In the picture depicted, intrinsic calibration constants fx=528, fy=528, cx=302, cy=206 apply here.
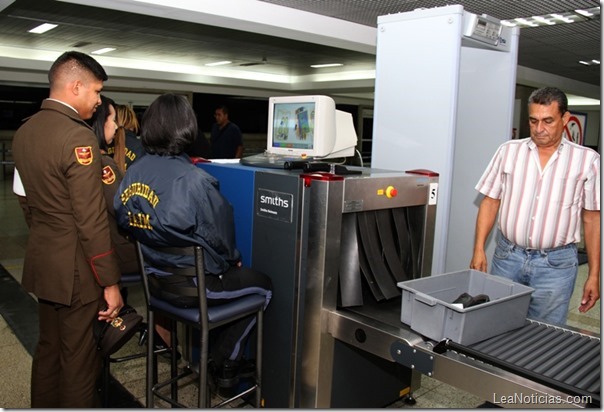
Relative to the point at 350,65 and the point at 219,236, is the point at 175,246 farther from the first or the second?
the point at 350,65

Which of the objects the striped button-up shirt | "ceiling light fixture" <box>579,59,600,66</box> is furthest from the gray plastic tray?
"ceiling light fixture" <box>579,59,600,66</box>

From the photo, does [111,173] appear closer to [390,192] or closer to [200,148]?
[390,192]

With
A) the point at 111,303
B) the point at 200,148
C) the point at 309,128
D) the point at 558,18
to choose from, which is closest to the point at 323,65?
the point at 558,18

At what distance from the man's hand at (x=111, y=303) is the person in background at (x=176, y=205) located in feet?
0.54

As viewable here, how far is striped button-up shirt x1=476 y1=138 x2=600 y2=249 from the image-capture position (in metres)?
2.29

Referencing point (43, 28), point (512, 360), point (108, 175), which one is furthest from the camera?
point (43, 28)

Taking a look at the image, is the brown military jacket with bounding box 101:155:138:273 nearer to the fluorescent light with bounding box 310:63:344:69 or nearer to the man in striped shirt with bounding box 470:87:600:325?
the man in striped shirt with bounding box 470:87:600:325

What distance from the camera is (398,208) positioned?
243 cm

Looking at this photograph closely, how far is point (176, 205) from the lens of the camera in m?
1.93

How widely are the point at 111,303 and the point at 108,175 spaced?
597 millimetres

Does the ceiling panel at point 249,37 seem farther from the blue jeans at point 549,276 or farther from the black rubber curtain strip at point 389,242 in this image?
the blue jeans at point 549,276

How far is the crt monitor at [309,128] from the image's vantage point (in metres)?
2.47

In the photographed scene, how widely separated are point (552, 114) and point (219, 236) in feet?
4.89

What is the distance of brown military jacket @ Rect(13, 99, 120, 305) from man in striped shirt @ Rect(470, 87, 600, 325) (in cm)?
177
